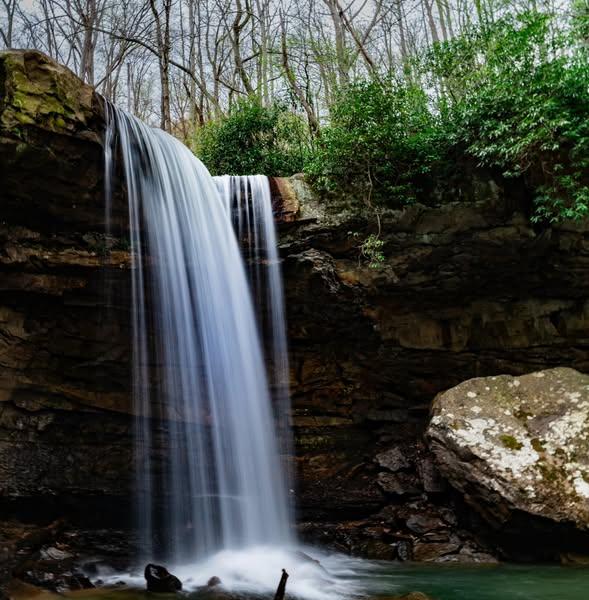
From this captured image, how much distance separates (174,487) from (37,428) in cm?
213

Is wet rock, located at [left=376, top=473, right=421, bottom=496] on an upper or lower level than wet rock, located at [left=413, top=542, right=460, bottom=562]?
upper

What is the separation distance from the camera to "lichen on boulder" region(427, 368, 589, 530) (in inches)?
231

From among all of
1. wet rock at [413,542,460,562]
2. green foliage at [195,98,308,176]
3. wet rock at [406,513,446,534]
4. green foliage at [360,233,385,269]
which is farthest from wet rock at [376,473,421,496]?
green foliage at [195,98,308,176]

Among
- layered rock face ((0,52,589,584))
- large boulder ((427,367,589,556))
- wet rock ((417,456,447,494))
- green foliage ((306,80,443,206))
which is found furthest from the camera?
green foliage ((306,80,443,206))

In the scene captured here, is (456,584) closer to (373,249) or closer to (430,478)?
(430,478)

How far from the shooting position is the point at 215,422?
24.2ft

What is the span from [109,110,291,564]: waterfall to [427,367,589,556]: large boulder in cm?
272

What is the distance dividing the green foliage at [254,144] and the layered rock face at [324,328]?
125 inches

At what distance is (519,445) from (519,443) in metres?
0.03

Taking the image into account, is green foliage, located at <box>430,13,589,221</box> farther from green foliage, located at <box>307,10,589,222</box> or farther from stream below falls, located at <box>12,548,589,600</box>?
stream below falls, located at <box>12,548,589,600</box>

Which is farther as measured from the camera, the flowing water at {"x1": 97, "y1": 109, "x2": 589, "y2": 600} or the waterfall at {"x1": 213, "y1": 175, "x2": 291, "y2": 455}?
the waterfall at {"x1": 213, "y1": 175, "x2": 291, "y2": 455}

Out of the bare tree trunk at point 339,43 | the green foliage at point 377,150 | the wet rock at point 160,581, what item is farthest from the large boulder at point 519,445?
the bare tree trunk at point 339,43

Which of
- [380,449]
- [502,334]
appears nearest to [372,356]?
[380,449]

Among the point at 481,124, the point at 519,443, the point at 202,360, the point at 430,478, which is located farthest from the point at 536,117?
the point at 202,360
